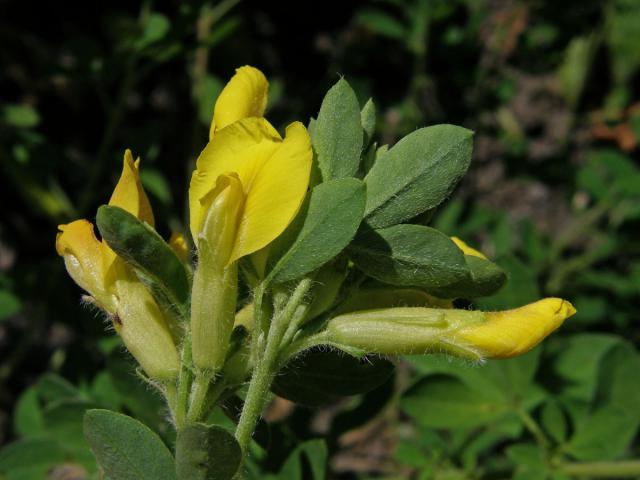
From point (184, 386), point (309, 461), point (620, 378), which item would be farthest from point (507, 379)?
point (184, 386)

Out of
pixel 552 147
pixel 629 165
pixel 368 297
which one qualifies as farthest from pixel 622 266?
pixel 368 297

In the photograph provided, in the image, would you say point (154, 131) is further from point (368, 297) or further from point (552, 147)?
point (552, 147)

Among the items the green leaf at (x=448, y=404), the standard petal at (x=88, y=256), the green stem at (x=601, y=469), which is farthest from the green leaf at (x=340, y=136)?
the green stem at (x=601, y=469)

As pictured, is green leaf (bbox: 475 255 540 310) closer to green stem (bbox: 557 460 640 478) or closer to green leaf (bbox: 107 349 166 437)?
green stem (bbox: 557 460 640 478)

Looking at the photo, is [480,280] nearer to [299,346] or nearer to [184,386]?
[299,346]

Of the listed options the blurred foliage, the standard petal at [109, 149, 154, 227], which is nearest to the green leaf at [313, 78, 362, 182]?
the standard petal at [109, 149, 154, 227]

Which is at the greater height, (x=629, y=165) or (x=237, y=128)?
(x=237, y=128)
